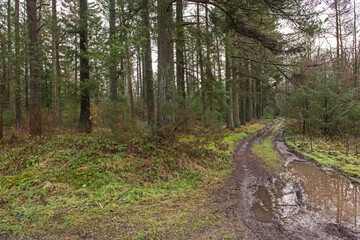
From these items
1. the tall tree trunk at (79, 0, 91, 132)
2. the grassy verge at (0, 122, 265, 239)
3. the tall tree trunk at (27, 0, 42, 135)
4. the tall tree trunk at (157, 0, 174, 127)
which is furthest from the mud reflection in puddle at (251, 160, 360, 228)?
the tall tree trunk at (79, 0, 91, 132)

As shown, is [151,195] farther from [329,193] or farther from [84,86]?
[84,86]

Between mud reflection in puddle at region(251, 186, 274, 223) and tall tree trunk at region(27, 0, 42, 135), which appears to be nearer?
mud reflection in puddle at region(251, 186, 274, 223)

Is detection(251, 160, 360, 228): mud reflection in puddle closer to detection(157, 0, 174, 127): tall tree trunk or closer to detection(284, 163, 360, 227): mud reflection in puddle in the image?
detection(284, 163, 360, 227): mud reflection in puddle

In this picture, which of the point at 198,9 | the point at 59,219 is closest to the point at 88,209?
the point at 59,219

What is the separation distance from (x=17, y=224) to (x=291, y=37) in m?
10.4

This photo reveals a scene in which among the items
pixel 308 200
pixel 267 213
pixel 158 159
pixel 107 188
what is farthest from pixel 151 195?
pixel 308 200

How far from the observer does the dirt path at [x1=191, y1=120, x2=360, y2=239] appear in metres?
2.53

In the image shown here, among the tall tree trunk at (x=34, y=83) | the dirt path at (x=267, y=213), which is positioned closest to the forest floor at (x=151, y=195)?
the dirt path at (x=267, y=213)

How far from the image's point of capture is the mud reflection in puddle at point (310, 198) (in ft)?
10.0

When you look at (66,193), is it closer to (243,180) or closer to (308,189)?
(243,180)

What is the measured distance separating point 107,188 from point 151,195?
0.97 m

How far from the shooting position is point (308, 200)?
369cm

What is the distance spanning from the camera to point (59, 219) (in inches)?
109

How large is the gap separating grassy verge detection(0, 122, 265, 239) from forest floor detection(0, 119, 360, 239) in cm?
2
